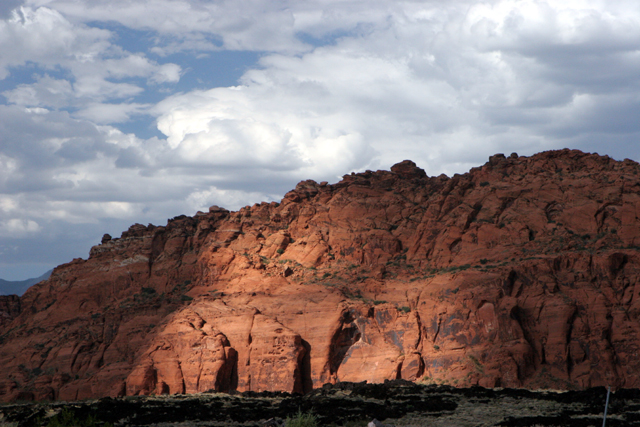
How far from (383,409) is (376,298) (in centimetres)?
2813

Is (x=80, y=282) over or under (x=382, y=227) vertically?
under

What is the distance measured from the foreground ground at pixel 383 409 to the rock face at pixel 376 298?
9983 mm

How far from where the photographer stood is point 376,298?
233 ft

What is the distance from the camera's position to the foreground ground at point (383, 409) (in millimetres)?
38344

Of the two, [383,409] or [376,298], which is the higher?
[376,298]

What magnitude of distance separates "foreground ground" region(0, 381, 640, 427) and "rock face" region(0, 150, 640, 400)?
32.8 ft

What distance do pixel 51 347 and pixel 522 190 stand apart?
54774mm

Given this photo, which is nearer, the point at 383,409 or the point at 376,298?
the point at 383,409

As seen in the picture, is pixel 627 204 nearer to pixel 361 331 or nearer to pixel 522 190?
pixel 522 190

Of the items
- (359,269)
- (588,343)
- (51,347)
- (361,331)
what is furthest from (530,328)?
(51,347)

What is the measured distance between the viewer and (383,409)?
43281 mm

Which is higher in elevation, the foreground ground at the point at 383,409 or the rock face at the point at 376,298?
the rock face at the point at 376,298

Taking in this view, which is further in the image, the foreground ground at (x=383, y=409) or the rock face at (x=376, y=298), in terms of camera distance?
the rock face at (x=376, y=298)

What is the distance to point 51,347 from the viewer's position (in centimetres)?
7550
